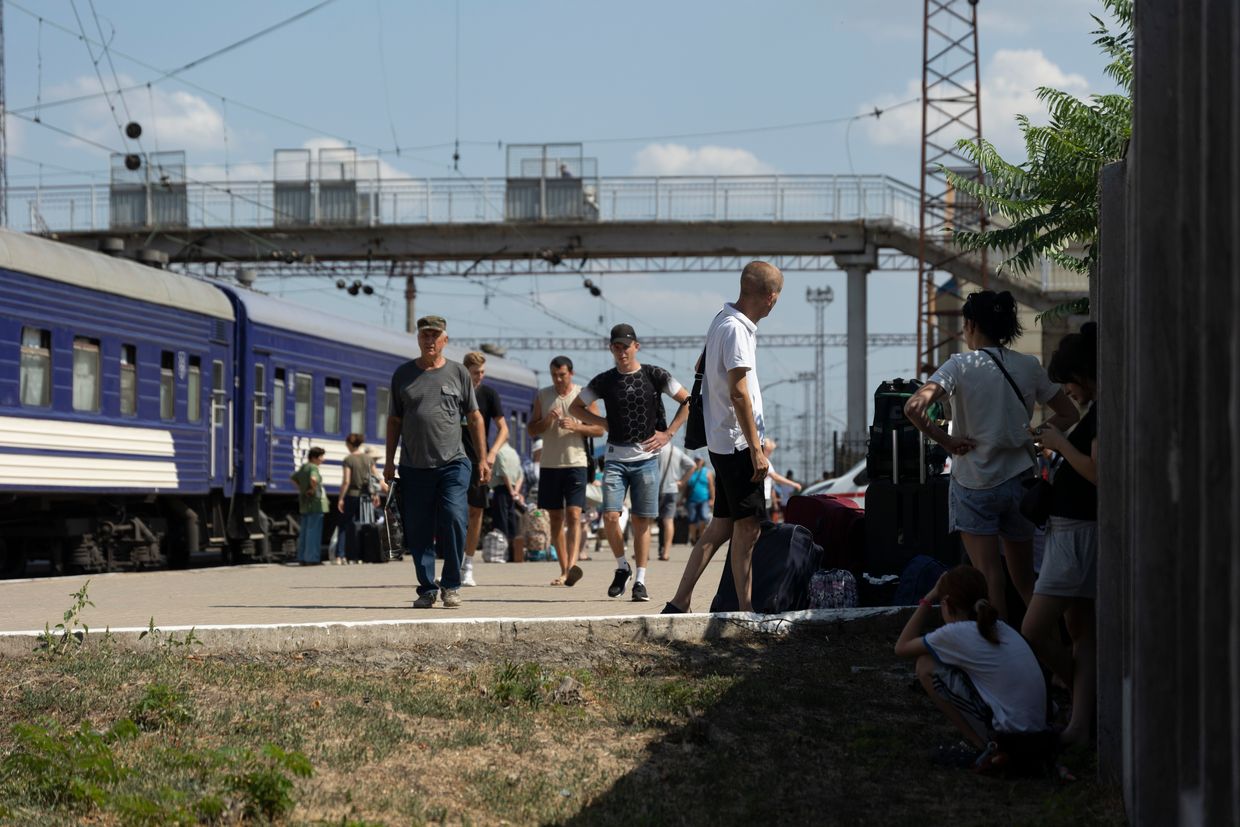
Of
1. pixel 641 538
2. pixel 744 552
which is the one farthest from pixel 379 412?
pixel 744 552

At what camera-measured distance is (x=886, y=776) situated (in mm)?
6316

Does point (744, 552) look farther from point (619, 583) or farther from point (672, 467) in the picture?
point (672, 467)

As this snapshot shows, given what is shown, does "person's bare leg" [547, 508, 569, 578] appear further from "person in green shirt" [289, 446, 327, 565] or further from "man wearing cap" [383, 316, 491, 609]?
"person in green shirt" [289, 446, 327, 565]

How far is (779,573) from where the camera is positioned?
989 cm

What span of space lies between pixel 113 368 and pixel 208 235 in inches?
1015

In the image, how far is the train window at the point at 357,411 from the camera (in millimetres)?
26812

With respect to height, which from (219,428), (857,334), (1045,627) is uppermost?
(857,334)

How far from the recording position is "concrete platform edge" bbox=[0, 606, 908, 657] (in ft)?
27.7

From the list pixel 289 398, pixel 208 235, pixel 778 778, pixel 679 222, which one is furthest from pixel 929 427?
pixel 208 235

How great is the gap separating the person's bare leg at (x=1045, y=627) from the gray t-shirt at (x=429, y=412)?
5.06 meters

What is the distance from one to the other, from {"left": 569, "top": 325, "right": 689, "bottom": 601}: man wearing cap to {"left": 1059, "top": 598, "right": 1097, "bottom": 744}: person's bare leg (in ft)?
16.6

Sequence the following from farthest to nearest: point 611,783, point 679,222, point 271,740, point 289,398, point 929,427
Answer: point 679,222
point 289,398
point 929,427
point 271,740
point 611,783

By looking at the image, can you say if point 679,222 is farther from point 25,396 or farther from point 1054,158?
point 1054,158

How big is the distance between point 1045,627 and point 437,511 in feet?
17.3
